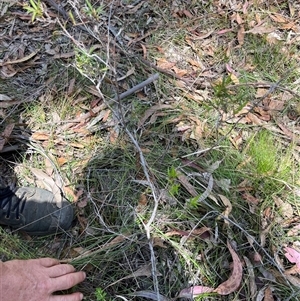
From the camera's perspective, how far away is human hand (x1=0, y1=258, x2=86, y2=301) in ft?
4.39

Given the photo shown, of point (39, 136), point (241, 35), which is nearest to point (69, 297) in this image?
point (39, 136)

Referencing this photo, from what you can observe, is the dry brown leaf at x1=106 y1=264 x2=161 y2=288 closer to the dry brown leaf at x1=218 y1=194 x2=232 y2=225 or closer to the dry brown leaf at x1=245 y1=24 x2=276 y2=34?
the dry brown leaf at x1=218 y1=194 x2=232 y2=225

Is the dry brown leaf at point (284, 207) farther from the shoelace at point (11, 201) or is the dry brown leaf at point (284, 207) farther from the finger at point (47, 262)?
the shoelace at point (11, 201)

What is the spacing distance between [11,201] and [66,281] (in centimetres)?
49

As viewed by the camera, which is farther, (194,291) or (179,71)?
(179,71)

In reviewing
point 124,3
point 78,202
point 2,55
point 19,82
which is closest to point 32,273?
point 78,202

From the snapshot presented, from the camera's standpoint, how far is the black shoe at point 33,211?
1720 millimetres

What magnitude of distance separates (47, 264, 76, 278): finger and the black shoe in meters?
0.21

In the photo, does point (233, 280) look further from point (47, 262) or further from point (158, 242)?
point (47, 262)

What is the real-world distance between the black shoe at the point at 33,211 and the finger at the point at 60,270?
8.4 inches

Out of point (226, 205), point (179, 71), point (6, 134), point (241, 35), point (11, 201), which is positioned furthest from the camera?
point (241, 35)

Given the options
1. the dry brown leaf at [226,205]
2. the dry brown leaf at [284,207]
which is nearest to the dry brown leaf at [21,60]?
the dry brown leaf at [226,205]

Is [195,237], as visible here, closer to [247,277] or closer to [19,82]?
[247,277]

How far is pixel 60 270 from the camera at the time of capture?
4.91 ft
